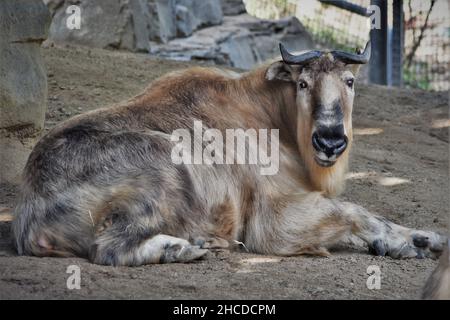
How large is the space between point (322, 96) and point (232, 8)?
1006 cm

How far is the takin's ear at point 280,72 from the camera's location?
19.6 ft

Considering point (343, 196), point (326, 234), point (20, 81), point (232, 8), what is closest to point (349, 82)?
point (326, 234)

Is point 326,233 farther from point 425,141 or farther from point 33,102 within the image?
point 425,141

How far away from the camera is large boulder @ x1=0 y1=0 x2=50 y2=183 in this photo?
660cm

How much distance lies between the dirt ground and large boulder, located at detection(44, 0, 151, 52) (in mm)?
655

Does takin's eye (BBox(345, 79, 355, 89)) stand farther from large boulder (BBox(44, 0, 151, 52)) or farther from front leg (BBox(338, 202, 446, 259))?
large boulder (BBox(44, 0, 151, 52))

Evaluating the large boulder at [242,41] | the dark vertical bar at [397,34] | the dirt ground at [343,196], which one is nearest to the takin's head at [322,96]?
the dirt ground at [343,196]

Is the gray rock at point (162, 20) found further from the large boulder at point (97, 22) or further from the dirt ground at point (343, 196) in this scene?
the dirt ground at point (343, 196)

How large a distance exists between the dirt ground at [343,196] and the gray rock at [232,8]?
5313mm

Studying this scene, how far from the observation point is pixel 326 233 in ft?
18.4

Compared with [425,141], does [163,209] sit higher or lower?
higher

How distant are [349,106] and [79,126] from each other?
185 centimetres

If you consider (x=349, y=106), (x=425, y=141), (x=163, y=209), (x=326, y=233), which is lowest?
(x=425, y=141)
